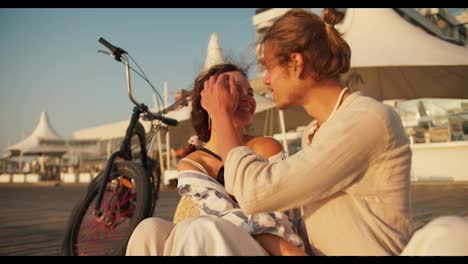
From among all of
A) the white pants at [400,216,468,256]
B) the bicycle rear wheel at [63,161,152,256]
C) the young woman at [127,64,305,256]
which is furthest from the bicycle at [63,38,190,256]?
the white pants at [400,216,468,256]

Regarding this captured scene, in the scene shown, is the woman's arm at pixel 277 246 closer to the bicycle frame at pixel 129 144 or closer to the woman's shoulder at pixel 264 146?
the woman's shoulder at pixel 264 146

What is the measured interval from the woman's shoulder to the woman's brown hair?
549mm

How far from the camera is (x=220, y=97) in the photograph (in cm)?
92

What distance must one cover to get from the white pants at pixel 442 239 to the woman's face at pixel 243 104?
0.67 metres

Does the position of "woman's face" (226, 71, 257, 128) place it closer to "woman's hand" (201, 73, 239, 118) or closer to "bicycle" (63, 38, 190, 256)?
"woman's hand" (201, 73, 239, 118)

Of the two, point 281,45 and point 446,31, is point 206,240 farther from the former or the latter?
point 446,31

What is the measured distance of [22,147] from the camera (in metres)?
32.1

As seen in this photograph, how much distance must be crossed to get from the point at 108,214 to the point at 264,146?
4.42ft

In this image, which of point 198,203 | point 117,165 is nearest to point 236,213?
point 198,203

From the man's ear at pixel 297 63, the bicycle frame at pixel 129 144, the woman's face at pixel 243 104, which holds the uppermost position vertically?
the man's ear at pixel 297 63

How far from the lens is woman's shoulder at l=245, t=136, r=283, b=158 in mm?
1419

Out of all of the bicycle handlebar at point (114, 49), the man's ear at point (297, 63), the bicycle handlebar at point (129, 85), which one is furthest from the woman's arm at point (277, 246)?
the bicycle handlebar at point (114, 49)

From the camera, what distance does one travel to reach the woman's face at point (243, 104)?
131cm

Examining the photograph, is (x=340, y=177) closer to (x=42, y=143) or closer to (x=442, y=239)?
(x=442, y=239)
